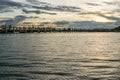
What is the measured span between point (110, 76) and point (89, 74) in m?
2.88

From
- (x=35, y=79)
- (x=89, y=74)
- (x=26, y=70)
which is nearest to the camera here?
(x=35, y=79)

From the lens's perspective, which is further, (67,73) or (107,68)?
(107,68)

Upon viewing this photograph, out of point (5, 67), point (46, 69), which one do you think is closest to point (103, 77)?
point (46, 69)

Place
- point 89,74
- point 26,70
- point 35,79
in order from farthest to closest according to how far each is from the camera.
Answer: point 26,70
point 89,74
point 35,79

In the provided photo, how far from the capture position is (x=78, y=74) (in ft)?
136

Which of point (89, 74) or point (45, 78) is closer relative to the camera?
point (45, 78)

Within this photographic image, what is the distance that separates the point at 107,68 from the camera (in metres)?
46.8

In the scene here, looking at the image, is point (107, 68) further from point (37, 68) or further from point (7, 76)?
point (7, 76)

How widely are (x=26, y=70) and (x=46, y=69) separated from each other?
292 cm

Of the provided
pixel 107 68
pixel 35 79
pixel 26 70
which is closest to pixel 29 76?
pixel 35 79

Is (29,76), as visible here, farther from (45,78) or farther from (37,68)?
(37,68)

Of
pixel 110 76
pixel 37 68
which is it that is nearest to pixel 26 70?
pixel 37 68

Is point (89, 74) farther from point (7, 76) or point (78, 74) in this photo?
point (7, 76)

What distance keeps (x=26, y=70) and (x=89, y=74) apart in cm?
927
